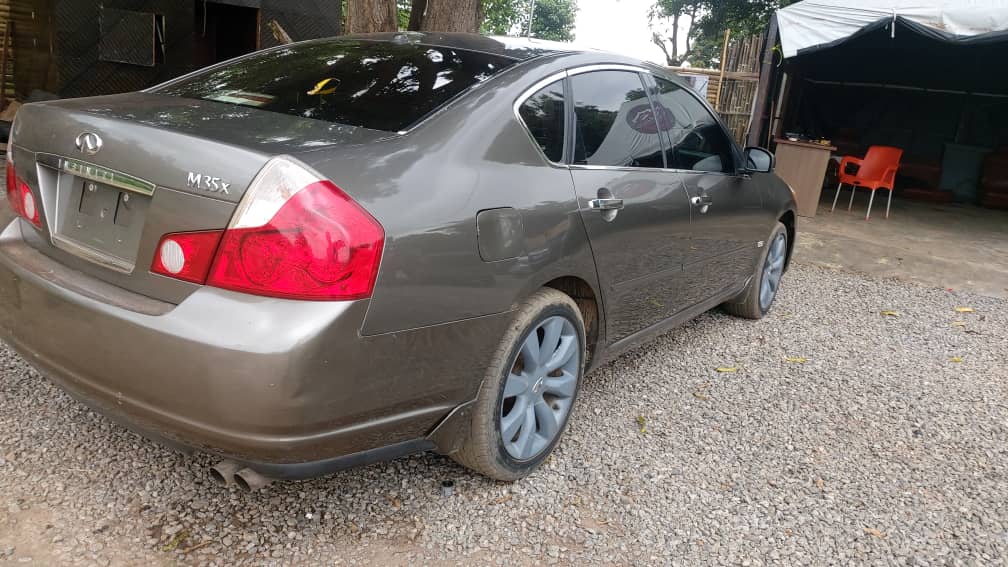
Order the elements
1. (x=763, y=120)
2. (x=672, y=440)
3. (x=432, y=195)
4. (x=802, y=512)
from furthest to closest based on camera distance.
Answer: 1. (x=763, y=120)
2. (x=672, y=440)
3. (x=802, y=512)
4. (x=432, y=195)

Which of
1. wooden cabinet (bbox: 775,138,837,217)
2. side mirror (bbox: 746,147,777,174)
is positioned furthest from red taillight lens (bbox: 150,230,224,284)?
wooden cabinet (bbox: 775,138,837,217)

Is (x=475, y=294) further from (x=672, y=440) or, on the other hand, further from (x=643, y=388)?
(x=643, y=388)

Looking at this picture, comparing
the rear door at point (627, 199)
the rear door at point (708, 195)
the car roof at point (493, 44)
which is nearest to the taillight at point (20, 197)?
the car roof at point (493, 44)

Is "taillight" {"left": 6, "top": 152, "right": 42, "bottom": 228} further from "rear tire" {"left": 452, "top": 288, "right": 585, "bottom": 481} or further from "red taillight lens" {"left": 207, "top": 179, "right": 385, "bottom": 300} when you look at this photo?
"rear tire" {"left": 452, "top": 288, "right": 585, "bottom": 481}

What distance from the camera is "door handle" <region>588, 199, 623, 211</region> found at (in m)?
2.79

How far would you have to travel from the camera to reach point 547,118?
2.73 meters

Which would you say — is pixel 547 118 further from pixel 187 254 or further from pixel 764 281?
pixel 764 281

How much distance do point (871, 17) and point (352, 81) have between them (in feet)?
26.6

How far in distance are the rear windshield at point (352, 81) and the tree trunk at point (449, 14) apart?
3469 mm

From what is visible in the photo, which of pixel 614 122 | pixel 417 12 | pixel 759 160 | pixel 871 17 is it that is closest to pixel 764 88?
pixel 871 17

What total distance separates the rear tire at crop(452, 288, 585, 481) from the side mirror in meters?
2.00

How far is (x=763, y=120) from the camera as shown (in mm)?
12312

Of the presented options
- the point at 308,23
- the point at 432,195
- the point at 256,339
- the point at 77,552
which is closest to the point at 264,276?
the point at 256,339

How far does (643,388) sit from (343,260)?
227cm
